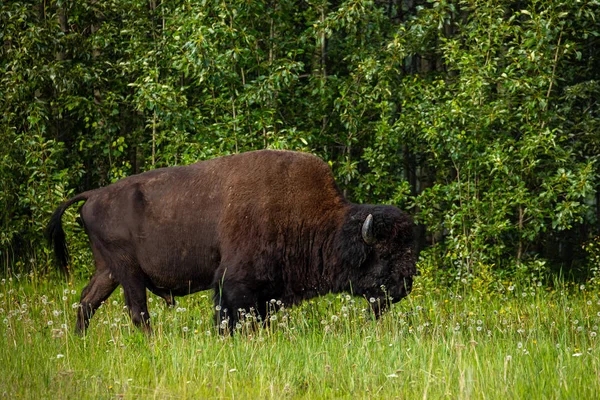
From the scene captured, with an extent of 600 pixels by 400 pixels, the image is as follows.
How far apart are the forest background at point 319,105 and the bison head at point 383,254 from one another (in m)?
2.16

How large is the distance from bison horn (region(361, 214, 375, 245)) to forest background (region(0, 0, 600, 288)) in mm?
2409

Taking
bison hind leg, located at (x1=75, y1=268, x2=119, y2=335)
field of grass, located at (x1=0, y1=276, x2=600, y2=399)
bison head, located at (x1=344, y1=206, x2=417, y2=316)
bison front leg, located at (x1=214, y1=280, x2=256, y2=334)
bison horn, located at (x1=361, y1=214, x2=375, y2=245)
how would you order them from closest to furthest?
field of grass, located at (x1=0, y1=276, x2=600, y2=399), bison front leg, located at (x1=214, y1=280, x2=256, y2=334), bison horn, located at (x1=361, y1=214, x2=375, y2=245), bison head, located at (x1=344, y1=206, x2=417, y2=316), bison hind leg, located at (x1=75, y1=268, x2=119, y2=335)

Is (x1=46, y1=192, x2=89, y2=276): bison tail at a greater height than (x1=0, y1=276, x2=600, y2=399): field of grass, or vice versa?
(x1=46, y1=192, x2=89, y2=276): bison tail

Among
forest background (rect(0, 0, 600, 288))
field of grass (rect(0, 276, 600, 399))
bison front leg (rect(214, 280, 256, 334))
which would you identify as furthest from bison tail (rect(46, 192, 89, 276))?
forest background (rect(0, 0, 600, 288))

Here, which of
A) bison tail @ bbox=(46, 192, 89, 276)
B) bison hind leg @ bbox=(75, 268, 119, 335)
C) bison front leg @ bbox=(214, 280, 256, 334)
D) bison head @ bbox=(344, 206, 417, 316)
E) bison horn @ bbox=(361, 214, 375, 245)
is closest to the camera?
bison front leg @ bbox=(214, 280, 256, 334)

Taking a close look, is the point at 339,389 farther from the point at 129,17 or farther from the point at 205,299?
the point at 129,17

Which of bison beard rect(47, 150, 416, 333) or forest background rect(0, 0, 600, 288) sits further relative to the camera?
forest background rect(0, 0, 600, 288)

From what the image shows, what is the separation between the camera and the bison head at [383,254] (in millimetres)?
8484

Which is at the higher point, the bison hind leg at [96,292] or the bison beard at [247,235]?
the bison beard at [247,235]

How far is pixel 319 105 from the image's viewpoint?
1285cm

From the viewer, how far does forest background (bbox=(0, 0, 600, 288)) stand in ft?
37.6

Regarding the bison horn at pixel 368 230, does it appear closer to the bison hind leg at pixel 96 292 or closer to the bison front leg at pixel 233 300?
the bison front leg at pixel 233 300

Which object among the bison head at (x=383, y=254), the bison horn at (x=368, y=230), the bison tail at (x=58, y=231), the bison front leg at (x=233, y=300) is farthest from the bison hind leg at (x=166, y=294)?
the bison horn at (x=368, y=230)

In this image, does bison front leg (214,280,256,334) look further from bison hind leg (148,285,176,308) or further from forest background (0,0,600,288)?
forest background (0,0,600,288)
